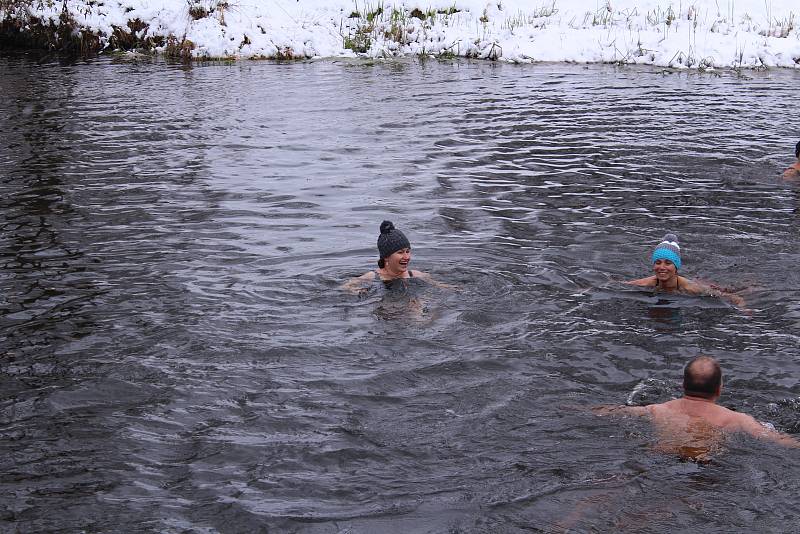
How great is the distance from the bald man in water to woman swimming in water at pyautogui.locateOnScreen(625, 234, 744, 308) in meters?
2.90

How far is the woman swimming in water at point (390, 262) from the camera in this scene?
10.3 meters

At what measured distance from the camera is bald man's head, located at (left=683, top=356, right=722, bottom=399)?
684 centimetres

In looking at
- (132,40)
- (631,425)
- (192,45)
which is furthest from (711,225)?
(132,40)

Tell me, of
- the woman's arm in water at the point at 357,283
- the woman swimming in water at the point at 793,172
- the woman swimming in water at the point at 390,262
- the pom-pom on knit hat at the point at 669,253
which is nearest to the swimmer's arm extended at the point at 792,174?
the woman swimming in water at the point at 793,172

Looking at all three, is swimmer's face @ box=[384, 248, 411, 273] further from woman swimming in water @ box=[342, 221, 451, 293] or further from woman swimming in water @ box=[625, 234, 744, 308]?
woman swimming in water @ box=[625, 234, 744, 308]

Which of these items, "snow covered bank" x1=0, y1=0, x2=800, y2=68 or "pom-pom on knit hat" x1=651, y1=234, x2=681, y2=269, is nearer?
"pom-pom on knit hat" x1=651, y1=234, x2=681, y2=269

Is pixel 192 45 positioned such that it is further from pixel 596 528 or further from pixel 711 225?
pixel 596 528

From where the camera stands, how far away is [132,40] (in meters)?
32.2

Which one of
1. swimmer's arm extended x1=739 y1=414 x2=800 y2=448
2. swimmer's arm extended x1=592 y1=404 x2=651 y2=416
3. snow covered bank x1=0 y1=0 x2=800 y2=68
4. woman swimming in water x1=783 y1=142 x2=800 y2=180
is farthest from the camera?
snow covered bank x1=0 y1=0 x2=800 y2=68

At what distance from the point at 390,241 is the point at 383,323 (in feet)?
4.14

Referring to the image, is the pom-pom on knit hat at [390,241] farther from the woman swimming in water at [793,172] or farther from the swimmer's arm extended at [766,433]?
the woman swimming in water at [793,172]

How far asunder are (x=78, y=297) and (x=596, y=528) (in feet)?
21.6

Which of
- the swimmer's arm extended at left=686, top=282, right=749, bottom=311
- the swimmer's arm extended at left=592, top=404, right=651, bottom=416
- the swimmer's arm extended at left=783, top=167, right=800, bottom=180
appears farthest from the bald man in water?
the swimmer's arm extended at left=783, top=167, right=800, bottom=180

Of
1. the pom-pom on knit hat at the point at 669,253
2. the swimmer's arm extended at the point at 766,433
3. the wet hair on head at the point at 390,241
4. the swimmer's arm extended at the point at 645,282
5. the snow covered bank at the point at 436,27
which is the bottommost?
the swimmer's arm extended at the point at 766,433
